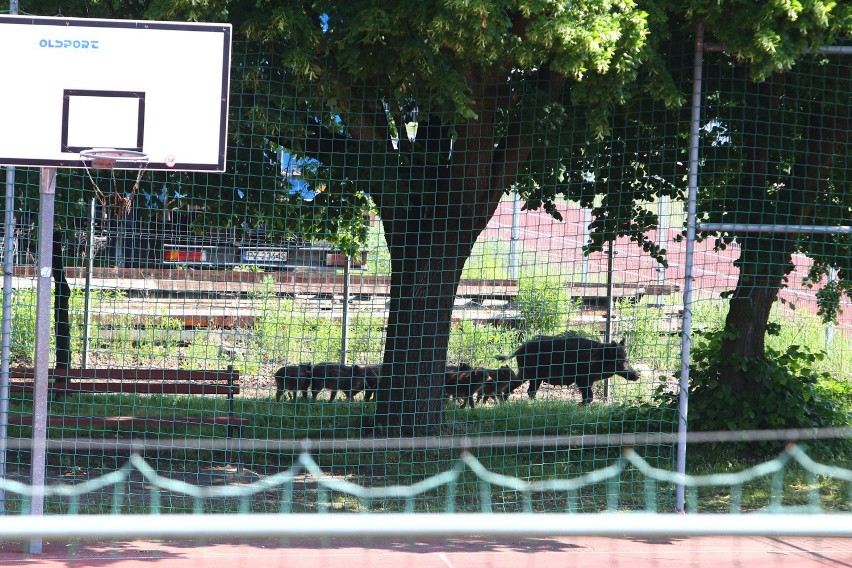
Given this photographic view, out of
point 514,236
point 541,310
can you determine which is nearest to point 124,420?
point 514,236

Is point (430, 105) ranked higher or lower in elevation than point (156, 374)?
higher

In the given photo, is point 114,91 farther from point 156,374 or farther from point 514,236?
point 514,236

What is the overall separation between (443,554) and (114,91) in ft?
12.5

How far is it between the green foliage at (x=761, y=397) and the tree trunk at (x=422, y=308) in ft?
8.08

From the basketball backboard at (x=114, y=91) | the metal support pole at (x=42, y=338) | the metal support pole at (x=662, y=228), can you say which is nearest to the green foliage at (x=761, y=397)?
the metal support pole at (x=662, y=228)

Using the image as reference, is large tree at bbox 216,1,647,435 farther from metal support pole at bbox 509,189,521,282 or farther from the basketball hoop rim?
the basketball hoop rim

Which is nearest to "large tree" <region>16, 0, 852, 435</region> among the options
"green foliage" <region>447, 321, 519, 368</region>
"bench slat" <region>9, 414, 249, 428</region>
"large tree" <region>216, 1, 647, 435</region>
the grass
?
"large tree" <region>216, 1, 647, 435</region>

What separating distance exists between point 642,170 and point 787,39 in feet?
8.39

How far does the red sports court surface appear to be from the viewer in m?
6.05

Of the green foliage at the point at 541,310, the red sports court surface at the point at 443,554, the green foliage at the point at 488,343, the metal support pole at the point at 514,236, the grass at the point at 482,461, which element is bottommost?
the red sports court surface at the point at 443,554

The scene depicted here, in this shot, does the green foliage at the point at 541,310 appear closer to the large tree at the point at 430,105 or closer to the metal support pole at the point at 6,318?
the large tree at the point at 430,105

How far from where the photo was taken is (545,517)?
2.46 meters

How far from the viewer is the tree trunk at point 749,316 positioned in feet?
29.6

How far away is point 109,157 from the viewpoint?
5965 millimetres
